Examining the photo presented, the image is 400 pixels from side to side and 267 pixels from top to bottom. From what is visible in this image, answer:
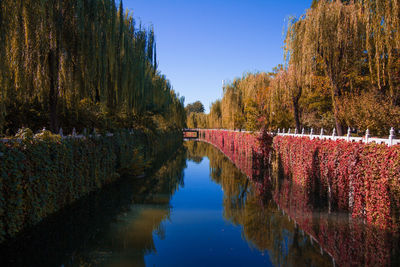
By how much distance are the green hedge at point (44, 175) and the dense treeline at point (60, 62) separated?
→ 75cm

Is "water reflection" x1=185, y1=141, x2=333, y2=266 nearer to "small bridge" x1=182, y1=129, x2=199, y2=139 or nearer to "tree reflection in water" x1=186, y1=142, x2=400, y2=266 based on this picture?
"tree reflection in water" x1=186, y1=142, x2=400, y2=266

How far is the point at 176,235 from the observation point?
239 inches

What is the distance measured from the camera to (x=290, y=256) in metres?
4.98

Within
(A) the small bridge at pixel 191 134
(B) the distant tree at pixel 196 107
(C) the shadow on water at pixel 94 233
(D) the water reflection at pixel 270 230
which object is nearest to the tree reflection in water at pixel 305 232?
(D) the water reflection at pixel 270 230

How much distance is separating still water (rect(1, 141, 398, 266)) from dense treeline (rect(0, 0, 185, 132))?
2.40m

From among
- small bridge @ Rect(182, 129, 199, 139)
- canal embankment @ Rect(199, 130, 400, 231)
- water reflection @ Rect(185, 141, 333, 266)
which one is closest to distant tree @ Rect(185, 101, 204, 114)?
small bridge @ Rect(182, 129, 199, 139)

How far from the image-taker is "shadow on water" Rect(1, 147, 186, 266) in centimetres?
474

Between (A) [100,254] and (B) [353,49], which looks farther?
(B) [353,49]

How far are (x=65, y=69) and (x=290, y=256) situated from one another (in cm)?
747

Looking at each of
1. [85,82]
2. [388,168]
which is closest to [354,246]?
[388,168]

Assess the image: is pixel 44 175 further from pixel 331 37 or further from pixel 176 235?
pixel 331 37

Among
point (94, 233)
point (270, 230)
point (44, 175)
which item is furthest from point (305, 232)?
point (44, 175)

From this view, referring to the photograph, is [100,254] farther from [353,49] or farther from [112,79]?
[353,49]

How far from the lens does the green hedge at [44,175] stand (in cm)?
519
